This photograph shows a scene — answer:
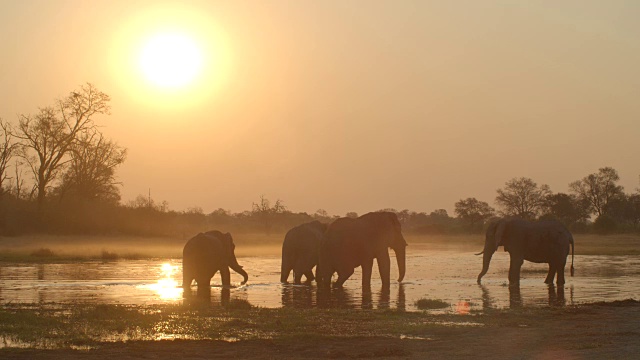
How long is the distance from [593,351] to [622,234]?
7396 centimetres

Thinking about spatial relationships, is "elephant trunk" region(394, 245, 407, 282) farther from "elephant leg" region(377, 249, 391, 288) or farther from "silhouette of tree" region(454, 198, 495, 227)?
"silhouette of tree" region(454, 198, 495, 227)

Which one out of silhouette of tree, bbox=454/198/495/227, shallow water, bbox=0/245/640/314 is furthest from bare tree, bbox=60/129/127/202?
silhouette of tree, bbox=454/198/495/227

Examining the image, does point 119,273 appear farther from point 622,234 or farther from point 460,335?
point 622,234

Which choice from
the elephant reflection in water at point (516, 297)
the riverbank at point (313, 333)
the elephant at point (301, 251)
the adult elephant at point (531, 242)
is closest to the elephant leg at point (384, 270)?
the elephant reflection in water at point (516, 297)

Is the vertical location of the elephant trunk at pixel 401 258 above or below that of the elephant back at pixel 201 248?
below

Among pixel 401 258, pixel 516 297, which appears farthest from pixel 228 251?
pixel 516 297

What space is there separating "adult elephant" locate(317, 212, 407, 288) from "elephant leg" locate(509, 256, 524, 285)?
15.9 ft

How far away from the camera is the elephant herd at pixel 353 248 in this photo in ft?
81.6

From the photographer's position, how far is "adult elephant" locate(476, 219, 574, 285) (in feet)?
93.5

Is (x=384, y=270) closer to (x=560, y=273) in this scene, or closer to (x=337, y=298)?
(x=337, y=298)

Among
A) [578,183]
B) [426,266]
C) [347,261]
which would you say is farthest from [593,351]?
[578,183]

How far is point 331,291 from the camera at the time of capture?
2431 cm

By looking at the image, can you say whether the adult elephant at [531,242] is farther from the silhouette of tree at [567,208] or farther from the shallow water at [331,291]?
the silhouette of tree at [567,208]

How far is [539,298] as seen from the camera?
22.2 meters
